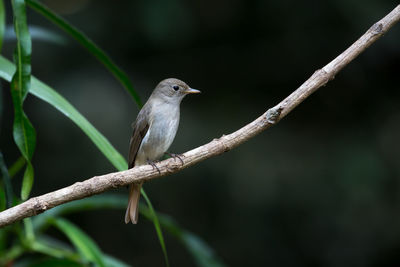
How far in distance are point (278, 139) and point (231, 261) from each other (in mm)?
1399

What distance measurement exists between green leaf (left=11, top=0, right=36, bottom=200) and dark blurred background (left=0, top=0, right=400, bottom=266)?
3.13 metres

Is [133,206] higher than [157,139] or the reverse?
the reverse

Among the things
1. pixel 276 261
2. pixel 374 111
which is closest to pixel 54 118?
pixel 276 261

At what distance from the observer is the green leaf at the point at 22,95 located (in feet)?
7.11

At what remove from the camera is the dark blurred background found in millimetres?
5219

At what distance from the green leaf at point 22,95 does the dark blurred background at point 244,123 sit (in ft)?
10.3

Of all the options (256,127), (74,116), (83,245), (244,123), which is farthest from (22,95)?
(244,123)

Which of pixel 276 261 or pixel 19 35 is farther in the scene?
pixel 276 261

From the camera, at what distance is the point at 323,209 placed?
211 inches

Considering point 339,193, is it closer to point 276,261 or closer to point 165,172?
point 276,261

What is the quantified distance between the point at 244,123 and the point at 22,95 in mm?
3700

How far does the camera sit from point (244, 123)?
18.6ft

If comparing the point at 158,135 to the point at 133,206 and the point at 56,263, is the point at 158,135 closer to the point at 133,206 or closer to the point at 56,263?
the point at 133,206

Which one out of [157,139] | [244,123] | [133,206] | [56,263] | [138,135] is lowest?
[56,263]
